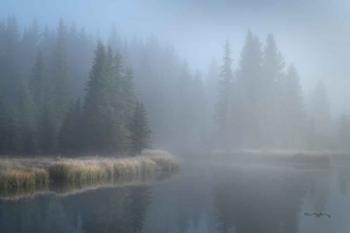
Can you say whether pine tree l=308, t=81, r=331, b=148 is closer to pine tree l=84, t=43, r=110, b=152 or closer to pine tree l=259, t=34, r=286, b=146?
pine tree l=259, t=34, r=286, b=146

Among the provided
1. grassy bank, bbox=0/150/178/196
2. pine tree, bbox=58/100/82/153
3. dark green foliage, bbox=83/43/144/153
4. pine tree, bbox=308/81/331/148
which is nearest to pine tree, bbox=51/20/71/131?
pine tree, bbox=58/100/82/153

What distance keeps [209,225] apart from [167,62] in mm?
129834

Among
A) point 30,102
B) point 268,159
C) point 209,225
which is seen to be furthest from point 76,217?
point 30,102

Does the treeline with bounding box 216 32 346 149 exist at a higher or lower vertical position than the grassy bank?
higher

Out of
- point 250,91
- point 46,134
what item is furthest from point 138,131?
point 250,91

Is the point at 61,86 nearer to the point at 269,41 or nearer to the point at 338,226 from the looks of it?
the point at 269,41

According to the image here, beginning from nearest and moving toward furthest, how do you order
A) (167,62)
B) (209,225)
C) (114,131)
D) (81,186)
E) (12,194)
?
(209,225) → (12,194) → (81,186) → (114,131) → (167,62)

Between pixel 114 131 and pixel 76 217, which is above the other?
pixel 114 131

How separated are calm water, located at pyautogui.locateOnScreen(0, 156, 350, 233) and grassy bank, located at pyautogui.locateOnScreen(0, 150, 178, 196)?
11.4ft

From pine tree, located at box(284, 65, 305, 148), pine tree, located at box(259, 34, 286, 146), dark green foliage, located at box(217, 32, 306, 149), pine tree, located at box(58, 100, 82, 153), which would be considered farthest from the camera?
pine tree, located at box(284, 65, 305, 148)

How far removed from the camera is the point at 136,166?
5034 cm

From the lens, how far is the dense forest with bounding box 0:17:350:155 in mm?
58625

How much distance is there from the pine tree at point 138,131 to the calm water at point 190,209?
1454cm

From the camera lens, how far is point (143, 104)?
69062 millimetres
